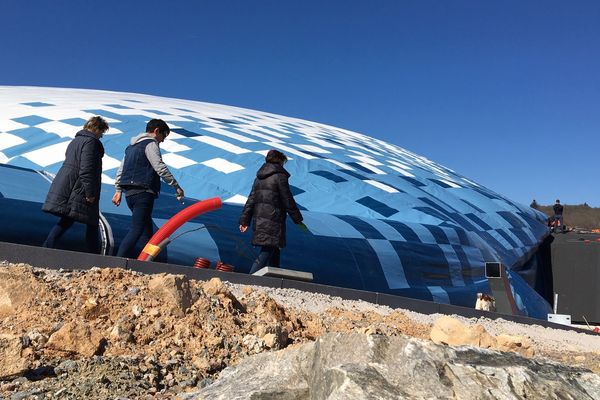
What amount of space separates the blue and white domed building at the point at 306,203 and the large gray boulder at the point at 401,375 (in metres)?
3.95

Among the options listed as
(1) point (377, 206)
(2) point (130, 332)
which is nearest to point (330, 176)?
(1) point (377, 206)

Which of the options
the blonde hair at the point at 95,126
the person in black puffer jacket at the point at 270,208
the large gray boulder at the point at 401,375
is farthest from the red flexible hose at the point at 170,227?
the large gray boulder at the point at 401,375

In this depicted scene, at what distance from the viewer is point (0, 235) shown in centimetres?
543

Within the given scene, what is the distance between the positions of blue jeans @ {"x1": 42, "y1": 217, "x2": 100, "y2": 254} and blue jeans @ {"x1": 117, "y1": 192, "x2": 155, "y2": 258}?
7.3 inches

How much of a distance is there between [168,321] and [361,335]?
3.59 ft

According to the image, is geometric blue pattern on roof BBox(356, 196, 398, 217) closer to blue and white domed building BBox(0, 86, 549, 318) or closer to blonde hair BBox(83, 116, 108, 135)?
blue and white domed building BBox(0, 86, 549, 318)

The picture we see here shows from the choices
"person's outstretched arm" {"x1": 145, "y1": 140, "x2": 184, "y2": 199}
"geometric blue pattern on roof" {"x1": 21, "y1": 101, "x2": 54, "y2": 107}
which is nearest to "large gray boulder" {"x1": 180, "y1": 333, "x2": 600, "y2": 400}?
"person's outstretched arm" {"x1": 145, "y1": 140, "x2": 184, "y2": 199}

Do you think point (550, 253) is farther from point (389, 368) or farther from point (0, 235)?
point (389, 368)

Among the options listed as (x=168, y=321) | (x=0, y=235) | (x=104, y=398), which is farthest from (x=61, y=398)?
(x=0, y=235)

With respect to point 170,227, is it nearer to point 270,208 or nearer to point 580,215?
point 270,208

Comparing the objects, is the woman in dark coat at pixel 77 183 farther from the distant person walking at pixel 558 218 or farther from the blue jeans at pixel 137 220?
the distant person walking at pixel 558 218

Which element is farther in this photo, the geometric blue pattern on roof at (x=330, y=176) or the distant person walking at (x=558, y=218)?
the distant person walking at (x=558, y=218)

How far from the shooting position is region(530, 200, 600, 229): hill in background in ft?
107

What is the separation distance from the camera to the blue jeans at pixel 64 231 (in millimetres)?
4348
